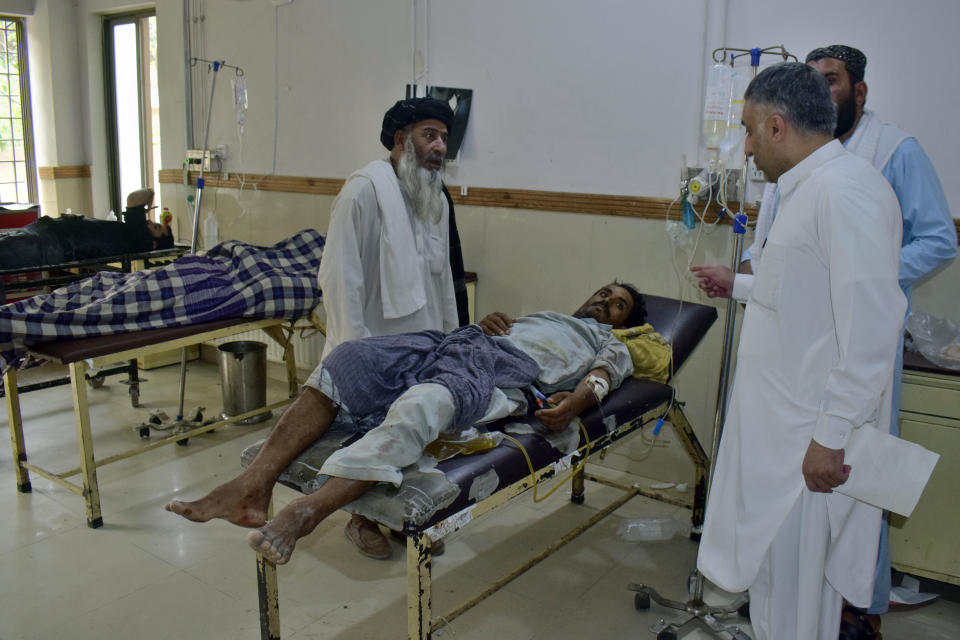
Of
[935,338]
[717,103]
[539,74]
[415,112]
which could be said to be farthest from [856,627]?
[539,74]

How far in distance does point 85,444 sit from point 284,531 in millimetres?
1648

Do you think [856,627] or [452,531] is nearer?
[452,531]

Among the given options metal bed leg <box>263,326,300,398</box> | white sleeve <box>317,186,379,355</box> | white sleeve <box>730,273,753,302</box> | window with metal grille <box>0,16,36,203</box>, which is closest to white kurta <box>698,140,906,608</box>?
white sleeve <box>730,273,753,302</box>

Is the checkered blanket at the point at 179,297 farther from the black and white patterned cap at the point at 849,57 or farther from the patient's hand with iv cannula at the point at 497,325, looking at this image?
the black and white patterned cap at the point at 849,57

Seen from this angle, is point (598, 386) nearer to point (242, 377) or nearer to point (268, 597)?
point (268, 597)

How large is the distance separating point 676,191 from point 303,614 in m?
2.34

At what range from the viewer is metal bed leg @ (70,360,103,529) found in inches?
116

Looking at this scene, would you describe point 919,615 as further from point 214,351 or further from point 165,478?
point 214,351

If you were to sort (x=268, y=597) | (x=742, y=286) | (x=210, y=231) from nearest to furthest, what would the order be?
(x=268, y=597) → (x=742, y=286) → (x=210, y=231)

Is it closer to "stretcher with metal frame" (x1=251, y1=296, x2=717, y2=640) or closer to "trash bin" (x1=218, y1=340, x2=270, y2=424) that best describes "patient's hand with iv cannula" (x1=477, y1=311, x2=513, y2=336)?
"stretcher with metal frame" (x1=251, y1=296, x2=717, y2=640)

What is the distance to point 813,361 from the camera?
5.79 ft

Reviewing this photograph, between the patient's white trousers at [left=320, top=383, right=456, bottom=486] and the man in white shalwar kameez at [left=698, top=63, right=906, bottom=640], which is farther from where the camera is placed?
the patient's white trousers at [left=320, top=383, right=456, bottom=486]

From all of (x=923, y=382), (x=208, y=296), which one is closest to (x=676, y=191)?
(x=923, y=382)

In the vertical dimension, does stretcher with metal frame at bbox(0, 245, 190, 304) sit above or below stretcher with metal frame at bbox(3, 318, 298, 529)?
above
